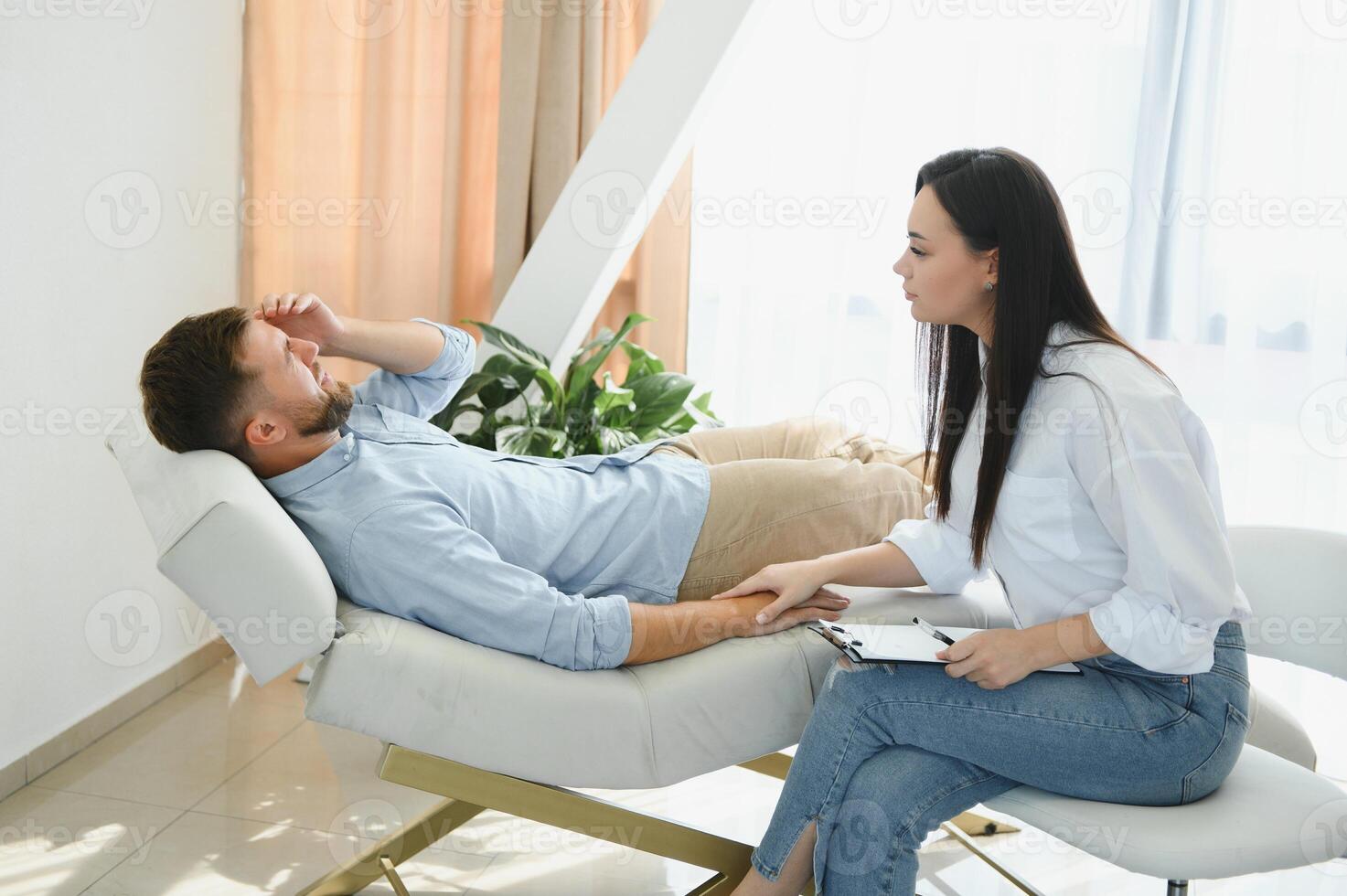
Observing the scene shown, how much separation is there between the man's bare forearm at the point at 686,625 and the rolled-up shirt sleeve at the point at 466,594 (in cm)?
3

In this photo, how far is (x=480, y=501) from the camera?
173cm

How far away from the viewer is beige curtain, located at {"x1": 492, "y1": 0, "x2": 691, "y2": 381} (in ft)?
10.3

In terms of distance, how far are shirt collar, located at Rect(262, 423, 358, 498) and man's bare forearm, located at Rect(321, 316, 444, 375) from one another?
0.83 feet

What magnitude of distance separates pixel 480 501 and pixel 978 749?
0.85 meters

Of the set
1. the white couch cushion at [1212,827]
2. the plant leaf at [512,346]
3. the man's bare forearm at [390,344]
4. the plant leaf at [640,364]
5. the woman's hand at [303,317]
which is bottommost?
the white couch cushion at [1212,827]

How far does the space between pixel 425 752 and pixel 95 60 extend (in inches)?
74.8

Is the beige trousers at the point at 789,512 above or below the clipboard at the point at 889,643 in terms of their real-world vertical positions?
above

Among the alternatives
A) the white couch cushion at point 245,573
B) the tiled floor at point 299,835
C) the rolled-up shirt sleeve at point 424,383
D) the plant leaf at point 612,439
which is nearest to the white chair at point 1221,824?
the tiled floor at point 299,835

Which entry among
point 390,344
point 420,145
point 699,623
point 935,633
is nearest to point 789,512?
point 699,623

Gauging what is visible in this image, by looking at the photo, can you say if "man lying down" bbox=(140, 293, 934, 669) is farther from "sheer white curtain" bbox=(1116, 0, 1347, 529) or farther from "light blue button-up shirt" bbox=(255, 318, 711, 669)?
"sheer white curtain" bbox=(1116, 0, 1347, 529)

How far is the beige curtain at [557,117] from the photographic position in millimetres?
3133

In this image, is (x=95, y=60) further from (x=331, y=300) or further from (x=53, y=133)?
(x=331, y=300)

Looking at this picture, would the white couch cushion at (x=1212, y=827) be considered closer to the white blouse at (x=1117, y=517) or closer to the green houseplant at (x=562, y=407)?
the white blouse at (x=1117, y=517)

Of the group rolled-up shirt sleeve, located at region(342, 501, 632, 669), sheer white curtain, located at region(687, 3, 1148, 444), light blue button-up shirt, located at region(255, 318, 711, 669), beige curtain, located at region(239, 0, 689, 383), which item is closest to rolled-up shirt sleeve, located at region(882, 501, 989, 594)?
light blue button-up shirt, located at region(255, 318, 711, 669)
